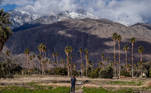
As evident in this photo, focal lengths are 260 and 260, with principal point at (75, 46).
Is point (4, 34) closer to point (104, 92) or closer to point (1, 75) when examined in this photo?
point (104, 92)

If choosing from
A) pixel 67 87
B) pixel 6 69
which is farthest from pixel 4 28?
pixel 6 69

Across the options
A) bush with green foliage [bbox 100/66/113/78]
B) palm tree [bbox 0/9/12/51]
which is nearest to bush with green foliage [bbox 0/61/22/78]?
Answer: bush with green foliage [bbox 100/66/113/78]

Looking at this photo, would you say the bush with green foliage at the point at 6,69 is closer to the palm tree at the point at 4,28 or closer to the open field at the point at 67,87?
the open field at the point at 67,87

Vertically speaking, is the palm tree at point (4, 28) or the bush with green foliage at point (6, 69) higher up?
the palm tree at point (4, 28)

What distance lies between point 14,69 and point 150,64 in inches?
2828

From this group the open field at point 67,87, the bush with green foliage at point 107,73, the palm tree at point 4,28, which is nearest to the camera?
the open field at point 67,87

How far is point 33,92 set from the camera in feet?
104

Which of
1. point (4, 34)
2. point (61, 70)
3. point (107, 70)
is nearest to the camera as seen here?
point (4, 34)

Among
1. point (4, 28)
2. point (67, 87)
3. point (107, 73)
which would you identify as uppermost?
point (4, 28)

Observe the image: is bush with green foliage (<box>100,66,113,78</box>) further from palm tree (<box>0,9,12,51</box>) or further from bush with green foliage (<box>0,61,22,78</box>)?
palm tree (<box>0,9,12,51</box>)

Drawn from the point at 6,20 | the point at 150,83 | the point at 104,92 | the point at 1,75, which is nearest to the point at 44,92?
the point at 104,92

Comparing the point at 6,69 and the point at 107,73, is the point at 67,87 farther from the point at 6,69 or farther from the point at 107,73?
the point at 6,69

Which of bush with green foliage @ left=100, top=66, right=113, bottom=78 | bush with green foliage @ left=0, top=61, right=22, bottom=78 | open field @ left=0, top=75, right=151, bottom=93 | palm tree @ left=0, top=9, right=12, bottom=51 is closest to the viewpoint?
open field @ left=0, top=75, right=151, bottom=93

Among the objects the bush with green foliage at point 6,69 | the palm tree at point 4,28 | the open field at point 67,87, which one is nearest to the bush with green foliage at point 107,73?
the bush with green foliage at point 6,69
